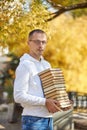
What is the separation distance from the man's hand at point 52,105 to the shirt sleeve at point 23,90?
0.13 ft

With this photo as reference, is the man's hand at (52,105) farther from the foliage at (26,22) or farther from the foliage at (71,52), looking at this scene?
the foliage at (71,52)

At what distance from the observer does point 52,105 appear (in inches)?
126

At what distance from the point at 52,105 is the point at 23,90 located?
0.84 ft

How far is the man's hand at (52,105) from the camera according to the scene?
320cm

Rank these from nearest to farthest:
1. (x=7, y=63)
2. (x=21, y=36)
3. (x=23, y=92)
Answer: (x=23, y=92)
(x=21, y=36)
(x=7, y=63)

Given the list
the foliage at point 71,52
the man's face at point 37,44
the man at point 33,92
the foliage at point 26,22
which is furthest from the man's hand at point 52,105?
the foliage at point 71,52

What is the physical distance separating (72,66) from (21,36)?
10603 mm

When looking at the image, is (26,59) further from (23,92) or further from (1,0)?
(1,0)

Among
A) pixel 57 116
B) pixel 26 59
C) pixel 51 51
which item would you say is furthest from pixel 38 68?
pixel 51 51

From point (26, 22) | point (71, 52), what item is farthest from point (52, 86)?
point (71, 52)

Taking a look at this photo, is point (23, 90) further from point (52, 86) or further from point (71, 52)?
point (71, 52)

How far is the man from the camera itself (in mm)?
3227

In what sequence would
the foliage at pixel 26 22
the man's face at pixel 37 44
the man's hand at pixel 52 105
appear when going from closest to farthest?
the man's hand at pixel 52 105 → the man's face at pixel 37 44 → the foliage at pixel 26 22

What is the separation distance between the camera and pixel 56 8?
7977 mm
